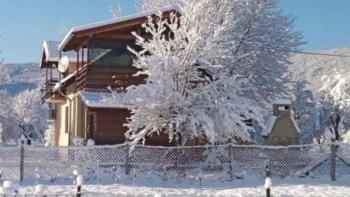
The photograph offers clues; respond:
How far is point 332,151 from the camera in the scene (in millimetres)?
19812

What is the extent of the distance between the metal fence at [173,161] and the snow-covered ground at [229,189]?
0.89 metres

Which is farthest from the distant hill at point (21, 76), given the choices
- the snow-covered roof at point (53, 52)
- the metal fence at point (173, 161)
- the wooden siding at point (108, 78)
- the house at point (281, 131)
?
the metal fence at point (173, 161)

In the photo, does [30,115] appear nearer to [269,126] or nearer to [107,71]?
[107,71]

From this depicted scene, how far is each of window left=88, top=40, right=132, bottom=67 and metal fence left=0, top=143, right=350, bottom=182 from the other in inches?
224

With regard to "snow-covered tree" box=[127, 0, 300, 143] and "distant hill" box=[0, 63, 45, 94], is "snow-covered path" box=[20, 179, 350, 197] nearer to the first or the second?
"snow-covered tree" box=[127, 0, 300, 143]

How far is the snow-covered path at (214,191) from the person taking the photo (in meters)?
16.1

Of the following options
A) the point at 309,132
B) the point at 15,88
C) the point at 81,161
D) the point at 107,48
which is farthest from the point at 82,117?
the point at 15,88


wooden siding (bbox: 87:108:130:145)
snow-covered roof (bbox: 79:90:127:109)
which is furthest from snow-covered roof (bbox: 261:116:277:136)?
snow-covered roof (bbox: 79:90:127:109)

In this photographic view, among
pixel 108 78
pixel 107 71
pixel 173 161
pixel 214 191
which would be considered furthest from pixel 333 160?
pixel 107 71

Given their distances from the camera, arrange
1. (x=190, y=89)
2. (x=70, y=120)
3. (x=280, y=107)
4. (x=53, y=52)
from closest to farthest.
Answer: (x=190, y=89)
(x=280, y=107)
(x=70, y=120)
(x=53, y=52)

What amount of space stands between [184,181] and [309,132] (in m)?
32.1

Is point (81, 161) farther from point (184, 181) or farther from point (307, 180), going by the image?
point (307, 180)

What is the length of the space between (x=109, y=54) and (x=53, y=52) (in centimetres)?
1110

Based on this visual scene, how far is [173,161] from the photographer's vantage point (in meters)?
20.2
